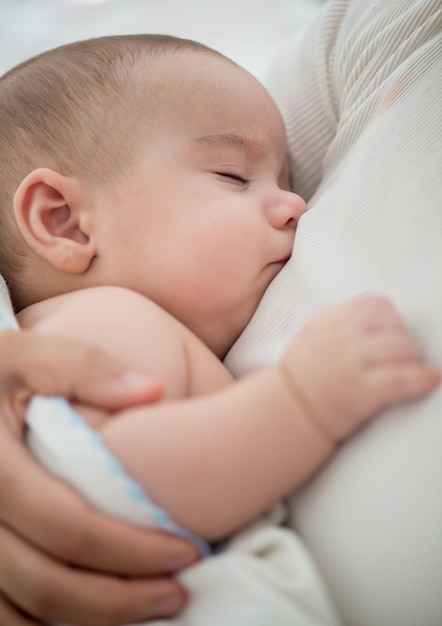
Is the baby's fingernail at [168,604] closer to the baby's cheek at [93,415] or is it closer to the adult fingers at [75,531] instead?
the adult fingers at [75,531]

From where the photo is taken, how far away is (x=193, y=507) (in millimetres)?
542

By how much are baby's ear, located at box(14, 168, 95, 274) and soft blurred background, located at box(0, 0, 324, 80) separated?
44.9 inches

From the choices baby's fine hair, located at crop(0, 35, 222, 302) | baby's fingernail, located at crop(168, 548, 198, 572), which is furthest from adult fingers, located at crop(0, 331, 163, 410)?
baby's fine hair, located at crop(0, 35, 222, 302)

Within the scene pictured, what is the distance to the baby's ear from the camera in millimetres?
827

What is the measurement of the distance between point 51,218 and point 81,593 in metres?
0.53

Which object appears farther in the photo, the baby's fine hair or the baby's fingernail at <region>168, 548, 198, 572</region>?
the baby's fine hair

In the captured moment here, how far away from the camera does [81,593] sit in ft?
1.69

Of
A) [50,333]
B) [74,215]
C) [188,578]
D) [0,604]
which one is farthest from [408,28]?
[0,604]

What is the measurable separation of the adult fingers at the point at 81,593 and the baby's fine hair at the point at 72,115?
494 millimetres

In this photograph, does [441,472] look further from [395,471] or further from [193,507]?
[193,507]

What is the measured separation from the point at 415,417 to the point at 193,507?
226 mm

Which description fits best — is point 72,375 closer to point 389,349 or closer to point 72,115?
point 389,349

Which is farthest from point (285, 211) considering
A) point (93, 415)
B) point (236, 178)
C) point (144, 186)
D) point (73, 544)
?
point (73, 544)

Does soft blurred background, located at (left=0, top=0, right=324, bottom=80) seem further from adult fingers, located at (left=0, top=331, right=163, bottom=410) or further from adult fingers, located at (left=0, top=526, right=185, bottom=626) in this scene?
adult fingers, located at (left=0, top=526, right=185, bottom=626)
